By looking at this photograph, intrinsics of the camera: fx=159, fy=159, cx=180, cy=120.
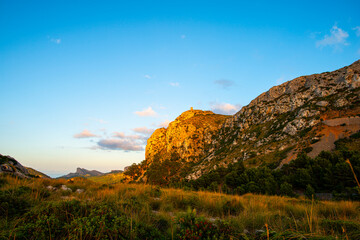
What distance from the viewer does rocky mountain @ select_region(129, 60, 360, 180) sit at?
4978 cm

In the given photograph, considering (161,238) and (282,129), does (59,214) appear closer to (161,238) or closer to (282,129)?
(161,238)

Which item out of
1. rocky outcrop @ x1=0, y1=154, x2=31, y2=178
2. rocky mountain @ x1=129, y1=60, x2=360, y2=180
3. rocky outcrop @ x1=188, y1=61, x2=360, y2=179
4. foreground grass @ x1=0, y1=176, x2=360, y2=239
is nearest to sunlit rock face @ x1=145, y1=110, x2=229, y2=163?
rocky mountain @ x1=129, y1=60, x2=360, y2=180

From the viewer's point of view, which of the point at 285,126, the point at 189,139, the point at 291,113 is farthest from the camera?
the point at 189,139

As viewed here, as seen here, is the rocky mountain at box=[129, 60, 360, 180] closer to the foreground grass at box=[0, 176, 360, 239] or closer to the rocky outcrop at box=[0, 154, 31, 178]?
the foreground grass at box=[0, 176, 360, 239]

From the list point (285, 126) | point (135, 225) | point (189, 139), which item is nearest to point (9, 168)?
point (135, 225)

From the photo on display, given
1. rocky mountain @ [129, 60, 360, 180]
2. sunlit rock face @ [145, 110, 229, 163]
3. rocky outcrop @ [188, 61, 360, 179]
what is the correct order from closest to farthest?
rocky mountain @ [129, 60, 360, 180], rocky outcrop @ [188, 61, 360, 179], sunlit rock face @ [145, 110, 229, 163]

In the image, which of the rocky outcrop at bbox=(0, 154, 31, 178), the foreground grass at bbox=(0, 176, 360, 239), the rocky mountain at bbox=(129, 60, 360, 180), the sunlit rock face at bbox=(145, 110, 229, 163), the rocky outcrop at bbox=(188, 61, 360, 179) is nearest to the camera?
the foreground grass at bbox=(0, 176, 360, 239)

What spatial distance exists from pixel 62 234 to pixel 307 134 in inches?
2708

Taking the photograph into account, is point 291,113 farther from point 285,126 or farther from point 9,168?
point 9,168

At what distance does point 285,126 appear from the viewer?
64438 mm

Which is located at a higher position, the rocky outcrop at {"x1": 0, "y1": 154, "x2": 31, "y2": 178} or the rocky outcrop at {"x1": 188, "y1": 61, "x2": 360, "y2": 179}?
the rocky outcrop at {"x1": 188, "y1": 61, "x2": 360, "y2": 179}

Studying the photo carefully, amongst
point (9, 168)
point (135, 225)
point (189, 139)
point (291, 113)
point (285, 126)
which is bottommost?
point (135, 225)

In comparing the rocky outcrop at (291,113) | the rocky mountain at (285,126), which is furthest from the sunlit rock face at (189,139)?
the rocky outcrop at (291,113)

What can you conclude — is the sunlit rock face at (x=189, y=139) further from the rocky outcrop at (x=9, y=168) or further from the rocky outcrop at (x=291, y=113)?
the rocky outcrop at (x=9, y=168)
